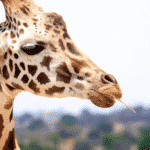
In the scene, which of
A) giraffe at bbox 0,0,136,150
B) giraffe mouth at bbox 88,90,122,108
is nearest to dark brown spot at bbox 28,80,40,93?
giraffe at bbox 0,0,136,150

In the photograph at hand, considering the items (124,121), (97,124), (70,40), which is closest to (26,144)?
(97,124)

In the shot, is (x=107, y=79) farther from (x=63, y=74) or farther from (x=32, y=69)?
(x=32, y=69)

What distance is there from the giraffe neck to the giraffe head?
32 millimetres

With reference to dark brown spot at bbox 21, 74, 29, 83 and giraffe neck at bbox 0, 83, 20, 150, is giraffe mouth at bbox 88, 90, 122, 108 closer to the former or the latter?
dark brown spot at bbox 21, 74, 29, 83

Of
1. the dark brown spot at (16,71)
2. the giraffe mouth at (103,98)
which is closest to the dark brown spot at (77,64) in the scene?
the giraffe mouth at (103,98)

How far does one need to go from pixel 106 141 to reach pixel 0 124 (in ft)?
11.6

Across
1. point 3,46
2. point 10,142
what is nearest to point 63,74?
point 3,46

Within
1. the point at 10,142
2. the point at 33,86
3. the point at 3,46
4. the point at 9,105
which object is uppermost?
the point at 3,46

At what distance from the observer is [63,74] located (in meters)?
0.82

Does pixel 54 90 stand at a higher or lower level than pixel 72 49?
lower

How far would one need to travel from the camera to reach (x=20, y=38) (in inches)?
33.9

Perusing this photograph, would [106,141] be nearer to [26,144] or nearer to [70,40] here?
[26,144]

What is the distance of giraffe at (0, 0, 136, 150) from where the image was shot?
2.61ft

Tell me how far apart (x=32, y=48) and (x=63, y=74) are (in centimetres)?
16
